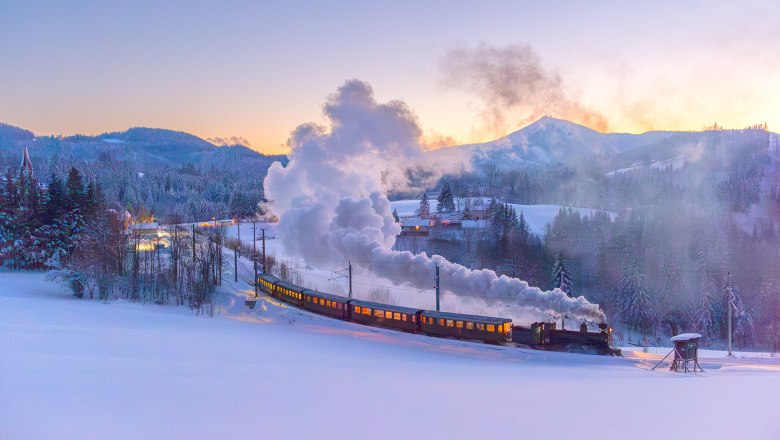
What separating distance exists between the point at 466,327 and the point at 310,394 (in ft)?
54.4

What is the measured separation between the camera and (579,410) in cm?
1078

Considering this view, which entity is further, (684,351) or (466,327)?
(466,327)

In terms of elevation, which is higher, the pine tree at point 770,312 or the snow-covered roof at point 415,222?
the snow-covered roof at point 415,222

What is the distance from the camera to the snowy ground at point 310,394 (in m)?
8.94

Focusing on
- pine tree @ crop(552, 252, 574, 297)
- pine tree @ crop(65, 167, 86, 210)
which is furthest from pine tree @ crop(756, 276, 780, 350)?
pine tree @ crop(65, 167, 86, 210)

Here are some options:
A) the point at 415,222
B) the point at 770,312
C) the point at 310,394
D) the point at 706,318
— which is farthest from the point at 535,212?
the point at 310,394

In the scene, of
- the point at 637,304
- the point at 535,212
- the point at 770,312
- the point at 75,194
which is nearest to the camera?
the point at 75,194

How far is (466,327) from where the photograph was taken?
2661 centimetres

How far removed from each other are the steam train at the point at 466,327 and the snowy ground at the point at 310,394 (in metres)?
3.28

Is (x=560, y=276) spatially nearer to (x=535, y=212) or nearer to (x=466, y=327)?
(x=466, y=327)

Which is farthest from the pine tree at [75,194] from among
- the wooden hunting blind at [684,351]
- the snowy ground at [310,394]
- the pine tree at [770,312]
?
the pine tree at [770,312]

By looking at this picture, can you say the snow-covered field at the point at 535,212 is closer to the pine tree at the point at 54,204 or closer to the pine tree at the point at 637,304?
the pine tree at the point at 637,304

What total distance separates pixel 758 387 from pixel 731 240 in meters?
80.3

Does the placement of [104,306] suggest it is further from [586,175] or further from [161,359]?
[586,175]
